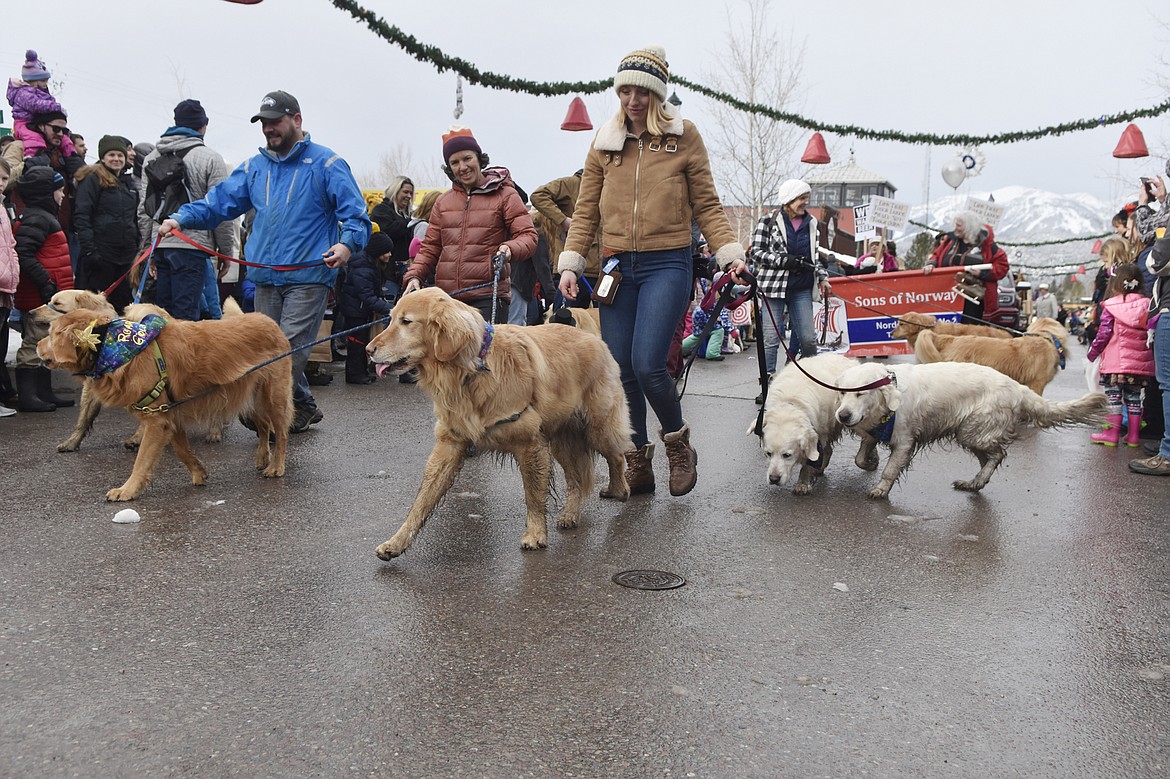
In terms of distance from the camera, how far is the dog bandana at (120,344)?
5.12 meters

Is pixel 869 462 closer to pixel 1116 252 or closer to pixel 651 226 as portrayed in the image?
pixel 651 226

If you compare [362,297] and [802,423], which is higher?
[362,297]

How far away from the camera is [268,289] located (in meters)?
6.44

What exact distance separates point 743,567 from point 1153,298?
4818mm

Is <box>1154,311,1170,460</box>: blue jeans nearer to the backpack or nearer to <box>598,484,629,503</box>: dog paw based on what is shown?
<box>598,484,629,503</box>: dog paw

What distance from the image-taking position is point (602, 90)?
1373cm

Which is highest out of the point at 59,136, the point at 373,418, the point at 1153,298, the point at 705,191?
the point at 59,136

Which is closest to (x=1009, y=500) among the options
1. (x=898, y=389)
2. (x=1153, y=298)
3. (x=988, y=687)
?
(x=898, y=389)

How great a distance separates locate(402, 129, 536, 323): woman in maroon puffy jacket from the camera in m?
6.46

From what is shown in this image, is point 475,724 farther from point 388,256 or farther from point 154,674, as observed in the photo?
point 388,256

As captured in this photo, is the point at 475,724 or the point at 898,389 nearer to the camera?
the point at 475,724

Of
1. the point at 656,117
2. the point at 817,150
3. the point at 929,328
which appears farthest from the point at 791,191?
the point at 817,150

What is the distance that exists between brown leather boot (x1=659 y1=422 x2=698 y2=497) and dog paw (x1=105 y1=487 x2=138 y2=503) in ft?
10.0

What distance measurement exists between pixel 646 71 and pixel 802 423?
2.35 meters
